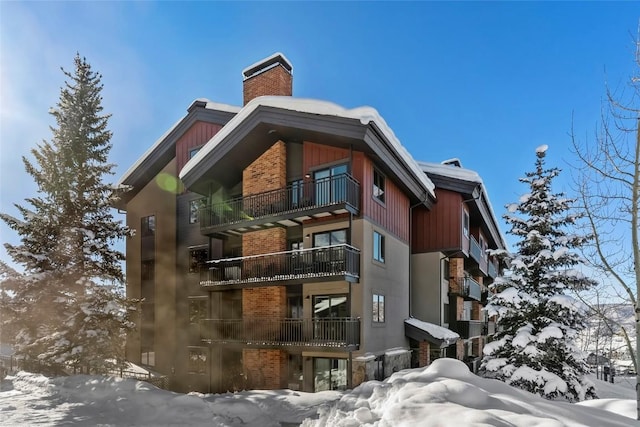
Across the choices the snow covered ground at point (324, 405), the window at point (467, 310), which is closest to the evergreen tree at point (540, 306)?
the snow covered ground at point (324, 405)

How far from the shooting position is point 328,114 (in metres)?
14.4

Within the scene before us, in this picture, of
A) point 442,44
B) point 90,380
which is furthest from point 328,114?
point 90,380

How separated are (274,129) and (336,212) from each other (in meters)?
4.86

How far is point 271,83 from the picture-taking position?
1884 centimetres

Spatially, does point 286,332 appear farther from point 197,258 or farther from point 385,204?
point 197,258

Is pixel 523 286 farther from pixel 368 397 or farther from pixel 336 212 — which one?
pixel 368 397

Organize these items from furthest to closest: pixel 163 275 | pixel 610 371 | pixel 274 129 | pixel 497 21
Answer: pixel 610 371
pixel 163 275
pixel 274 129
pixel 497 21

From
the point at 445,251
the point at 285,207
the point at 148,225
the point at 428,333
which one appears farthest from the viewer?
the point at 148,225

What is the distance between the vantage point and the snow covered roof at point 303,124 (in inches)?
557

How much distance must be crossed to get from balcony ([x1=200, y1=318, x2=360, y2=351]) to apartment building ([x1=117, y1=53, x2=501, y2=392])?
0.05 m

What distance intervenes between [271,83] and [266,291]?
10116mm

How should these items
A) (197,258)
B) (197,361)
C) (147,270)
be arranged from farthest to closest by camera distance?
(147,270), (197,258), (197,361)

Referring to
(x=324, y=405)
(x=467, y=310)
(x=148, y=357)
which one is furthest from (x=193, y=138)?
(x=467, y=310)

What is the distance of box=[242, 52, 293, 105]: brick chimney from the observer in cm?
1870
